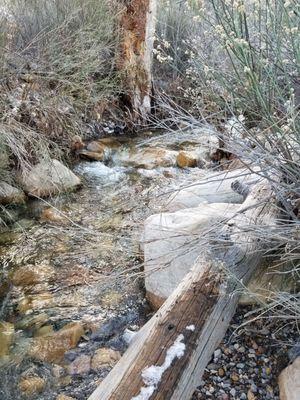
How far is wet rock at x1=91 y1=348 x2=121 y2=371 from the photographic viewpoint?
2.61 meters

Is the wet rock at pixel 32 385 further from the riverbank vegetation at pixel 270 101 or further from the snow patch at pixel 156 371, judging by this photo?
the riverbank vegetation at pixel 270 101

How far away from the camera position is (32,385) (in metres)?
2.47

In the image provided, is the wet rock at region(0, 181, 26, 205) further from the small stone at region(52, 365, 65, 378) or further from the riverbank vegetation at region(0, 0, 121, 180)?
the small stone at region(52, 365, 65, 378)

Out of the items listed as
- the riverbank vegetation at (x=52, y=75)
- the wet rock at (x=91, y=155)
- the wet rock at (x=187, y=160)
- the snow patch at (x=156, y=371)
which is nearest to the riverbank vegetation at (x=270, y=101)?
the snow patch at (x=156, y=371)

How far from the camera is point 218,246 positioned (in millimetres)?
2279

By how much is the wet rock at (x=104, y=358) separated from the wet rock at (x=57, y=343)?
0.63 ft

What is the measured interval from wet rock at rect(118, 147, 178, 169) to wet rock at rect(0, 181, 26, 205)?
1.80m

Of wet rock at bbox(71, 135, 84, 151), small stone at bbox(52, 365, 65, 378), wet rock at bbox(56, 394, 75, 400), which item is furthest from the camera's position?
wet rock at bbox(71, 135, 84, 151)

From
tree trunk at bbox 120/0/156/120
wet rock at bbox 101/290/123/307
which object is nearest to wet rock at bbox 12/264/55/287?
wet rock at bbox 101/290/123/307

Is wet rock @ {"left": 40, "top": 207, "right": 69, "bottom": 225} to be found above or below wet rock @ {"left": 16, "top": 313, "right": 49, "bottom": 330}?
above

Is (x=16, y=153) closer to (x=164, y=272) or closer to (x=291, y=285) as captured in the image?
(x=164, y=272)

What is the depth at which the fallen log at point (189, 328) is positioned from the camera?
1763mm

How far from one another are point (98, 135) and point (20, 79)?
75.6 inches

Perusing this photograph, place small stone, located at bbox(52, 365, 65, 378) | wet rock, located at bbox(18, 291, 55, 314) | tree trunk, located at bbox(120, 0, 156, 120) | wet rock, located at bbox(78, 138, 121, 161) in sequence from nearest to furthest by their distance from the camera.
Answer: small stone, located at bbox(52, 365, 65, 378) → wet rock, located at bbox(18, 291, 55, 314) → wet rock, located at bbox(78, 138, 121, 161) → tree trunk, located at bbox(120, 0, 156, 120)
